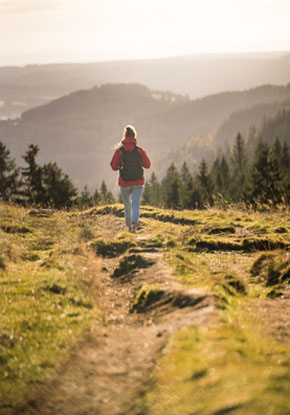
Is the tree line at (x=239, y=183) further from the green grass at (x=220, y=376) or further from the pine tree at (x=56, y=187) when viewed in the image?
the pine tree at (x=56, y=187)

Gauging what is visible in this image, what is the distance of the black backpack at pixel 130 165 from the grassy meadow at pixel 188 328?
1940 millimetres

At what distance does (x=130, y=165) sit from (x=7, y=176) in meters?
41.9

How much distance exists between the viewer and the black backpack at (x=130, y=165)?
37.0 feet

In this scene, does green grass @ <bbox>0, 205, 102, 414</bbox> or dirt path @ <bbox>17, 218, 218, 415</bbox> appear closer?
dirt path @ <bbox>17, 218, 218, 415</bbox>

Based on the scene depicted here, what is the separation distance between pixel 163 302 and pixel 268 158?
53.2 meters

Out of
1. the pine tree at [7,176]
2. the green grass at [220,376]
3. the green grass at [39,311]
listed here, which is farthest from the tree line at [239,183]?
the pine tree at [7,176]

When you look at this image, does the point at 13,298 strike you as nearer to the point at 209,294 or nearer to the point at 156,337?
the point at 156,337

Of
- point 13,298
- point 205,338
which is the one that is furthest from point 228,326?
point 13,298

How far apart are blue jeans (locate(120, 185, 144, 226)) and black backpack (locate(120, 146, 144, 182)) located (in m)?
0.37

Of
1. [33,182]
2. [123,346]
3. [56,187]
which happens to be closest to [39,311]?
[123,346]

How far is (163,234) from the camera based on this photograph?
34.2ft

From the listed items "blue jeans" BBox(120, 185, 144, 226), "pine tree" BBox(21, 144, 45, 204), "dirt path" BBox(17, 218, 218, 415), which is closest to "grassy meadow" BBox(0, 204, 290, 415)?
"dirt path" BBox(17, 218, 218, 415)

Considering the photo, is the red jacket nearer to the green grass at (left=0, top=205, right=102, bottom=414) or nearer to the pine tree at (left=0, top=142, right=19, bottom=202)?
the green grass at (left=0, top=205, right=102, bottom=414)

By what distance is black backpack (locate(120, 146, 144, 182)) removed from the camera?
444 inches
